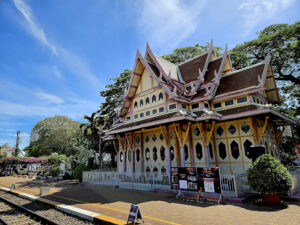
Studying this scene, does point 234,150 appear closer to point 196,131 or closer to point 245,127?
point 245,127

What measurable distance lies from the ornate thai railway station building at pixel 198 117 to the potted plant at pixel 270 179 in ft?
11.8

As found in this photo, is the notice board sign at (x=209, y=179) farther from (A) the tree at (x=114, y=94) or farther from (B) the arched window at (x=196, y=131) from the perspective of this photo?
(A) the tree at (x=114, y=94)

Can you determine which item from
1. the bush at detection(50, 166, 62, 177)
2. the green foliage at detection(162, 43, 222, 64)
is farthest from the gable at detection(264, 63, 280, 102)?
the bush at detection(50, 166, 62, 177)

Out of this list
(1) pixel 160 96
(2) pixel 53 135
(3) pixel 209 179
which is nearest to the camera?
(3) pixel 209 179

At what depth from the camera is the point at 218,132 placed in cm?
1374

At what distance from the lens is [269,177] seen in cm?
759

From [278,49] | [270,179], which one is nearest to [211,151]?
[270,179]

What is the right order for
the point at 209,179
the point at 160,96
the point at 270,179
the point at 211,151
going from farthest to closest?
the point at 160,96 → the point at 211,151 → the point at 209,179 → the point at 270,179

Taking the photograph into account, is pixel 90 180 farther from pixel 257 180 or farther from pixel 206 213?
pixel 257 180

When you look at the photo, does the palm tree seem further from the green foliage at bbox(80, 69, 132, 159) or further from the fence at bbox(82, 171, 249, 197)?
the fence at bbox(82, 171, 249, 197)

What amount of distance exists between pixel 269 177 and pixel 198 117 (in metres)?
5.72

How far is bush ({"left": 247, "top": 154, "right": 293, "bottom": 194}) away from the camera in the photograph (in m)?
7.44

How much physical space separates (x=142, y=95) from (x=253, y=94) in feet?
30.5

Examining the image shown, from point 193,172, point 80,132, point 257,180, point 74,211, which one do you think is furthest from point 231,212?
point 80,132
